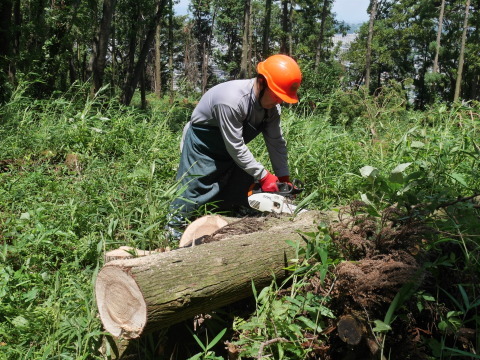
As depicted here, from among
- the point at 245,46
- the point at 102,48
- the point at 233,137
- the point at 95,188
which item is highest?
the point at 245,46

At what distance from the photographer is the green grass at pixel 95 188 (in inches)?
101

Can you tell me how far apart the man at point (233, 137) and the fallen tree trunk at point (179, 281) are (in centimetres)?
94

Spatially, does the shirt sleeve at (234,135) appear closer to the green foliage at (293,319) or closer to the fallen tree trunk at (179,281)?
the fallen tree trunk at (179,281)

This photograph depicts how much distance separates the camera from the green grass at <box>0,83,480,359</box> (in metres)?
2.56

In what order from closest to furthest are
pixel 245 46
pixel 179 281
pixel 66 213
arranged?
pixel 179 281 < pixel 66 213 < pixel 245 46

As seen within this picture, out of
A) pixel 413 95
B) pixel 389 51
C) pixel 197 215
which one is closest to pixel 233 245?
→ pixel 197 215

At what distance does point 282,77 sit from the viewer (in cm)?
337

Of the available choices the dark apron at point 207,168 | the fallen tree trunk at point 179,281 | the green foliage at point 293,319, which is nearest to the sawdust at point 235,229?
the fallen tree trunk at point 179,281

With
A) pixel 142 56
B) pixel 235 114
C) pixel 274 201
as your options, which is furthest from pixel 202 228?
pixel 142 56

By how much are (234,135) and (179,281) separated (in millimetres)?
1581

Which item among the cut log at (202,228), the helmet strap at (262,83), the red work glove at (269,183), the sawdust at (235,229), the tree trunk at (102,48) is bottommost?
the cut log at (202,228)

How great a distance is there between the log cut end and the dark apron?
148 centimetres

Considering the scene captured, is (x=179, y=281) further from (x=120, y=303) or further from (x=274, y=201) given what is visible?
(x=274, y=201)

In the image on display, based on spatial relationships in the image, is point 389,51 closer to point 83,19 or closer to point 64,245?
point 83,19
